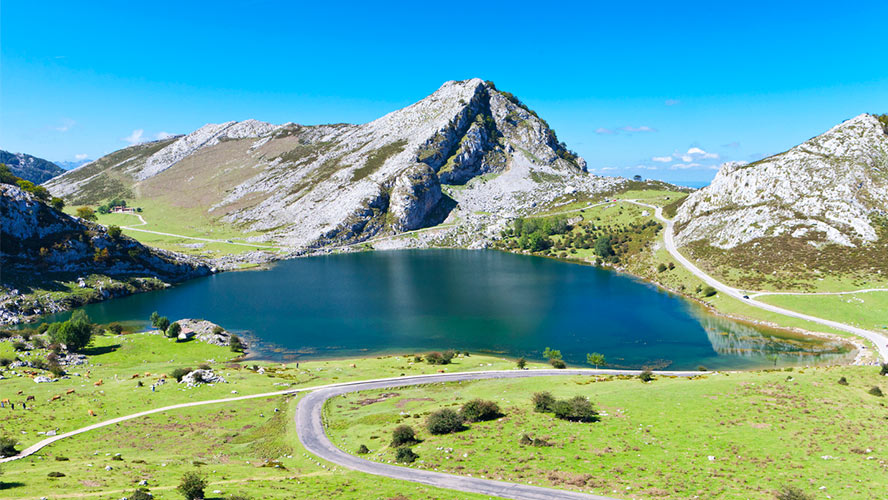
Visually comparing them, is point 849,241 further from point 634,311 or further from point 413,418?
point 413,418

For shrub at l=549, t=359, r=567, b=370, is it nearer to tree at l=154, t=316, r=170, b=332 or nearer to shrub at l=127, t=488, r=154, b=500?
shrub at l=127, t=488, r=154, b=500

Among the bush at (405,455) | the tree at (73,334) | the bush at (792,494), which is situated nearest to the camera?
the bush at (792,494)

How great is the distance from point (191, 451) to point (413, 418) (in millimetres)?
22429

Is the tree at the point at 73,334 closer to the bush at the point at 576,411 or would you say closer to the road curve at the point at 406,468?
the road curve at the point at 406,468

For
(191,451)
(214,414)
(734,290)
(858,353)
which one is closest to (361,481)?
(191,451)

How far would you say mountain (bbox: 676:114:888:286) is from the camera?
416 ft

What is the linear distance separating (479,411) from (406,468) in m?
11.9

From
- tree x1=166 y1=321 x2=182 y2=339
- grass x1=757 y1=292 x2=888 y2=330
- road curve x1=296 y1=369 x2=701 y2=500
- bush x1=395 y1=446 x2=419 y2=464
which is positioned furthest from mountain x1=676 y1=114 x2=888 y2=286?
tree x1=166 y1=321 x2=182 y2=339

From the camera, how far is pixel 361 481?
122 feet

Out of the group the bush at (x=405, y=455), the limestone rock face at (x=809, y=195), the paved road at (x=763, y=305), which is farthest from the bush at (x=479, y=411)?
the limestone rock face at (x=809, y=195)

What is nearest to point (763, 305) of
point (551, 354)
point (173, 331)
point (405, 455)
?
point (551, 354)

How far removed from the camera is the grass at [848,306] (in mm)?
95688

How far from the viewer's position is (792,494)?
98.1ft

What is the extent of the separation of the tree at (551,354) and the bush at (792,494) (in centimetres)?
4692
